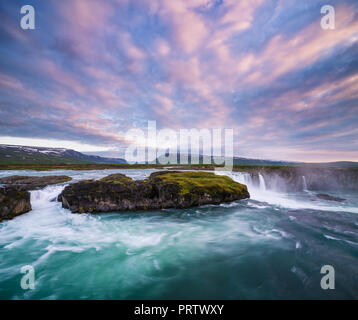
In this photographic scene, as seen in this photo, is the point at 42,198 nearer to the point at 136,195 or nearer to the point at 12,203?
the point at 12,203

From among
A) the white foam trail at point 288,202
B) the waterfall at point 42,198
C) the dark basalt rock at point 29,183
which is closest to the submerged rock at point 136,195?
the waterfall at point 42,198

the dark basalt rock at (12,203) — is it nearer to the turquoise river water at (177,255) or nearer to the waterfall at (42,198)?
the turquoise river water at (177,255)

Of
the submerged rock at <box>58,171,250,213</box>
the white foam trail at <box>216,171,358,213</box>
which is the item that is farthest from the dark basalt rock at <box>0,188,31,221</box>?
the white foam trail at <box>216,171,358,213</box>

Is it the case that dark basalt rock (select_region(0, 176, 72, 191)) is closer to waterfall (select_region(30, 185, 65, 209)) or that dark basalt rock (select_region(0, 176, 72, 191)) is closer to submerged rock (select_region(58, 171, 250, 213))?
waterfall (select_region(30, 185, 65, 209))

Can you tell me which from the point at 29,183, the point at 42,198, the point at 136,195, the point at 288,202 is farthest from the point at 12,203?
the point at 288,202

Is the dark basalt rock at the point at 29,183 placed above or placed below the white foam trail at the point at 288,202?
above
